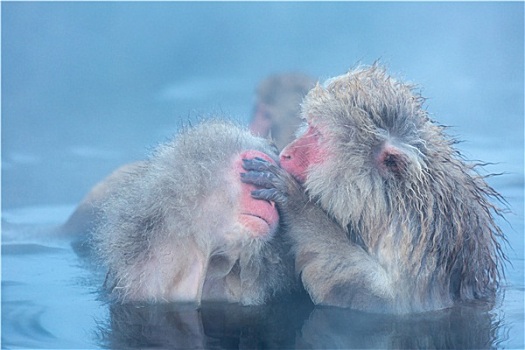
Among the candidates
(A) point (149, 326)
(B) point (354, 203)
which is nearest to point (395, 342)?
(B) point (354, 203)

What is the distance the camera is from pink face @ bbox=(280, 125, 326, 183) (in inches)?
115

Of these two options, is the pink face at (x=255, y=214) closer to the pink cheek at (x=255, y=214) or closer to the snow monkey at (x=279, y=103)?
the pink cheek at (x=255, y=214)

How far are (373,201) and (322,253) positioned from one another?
0.24 metres

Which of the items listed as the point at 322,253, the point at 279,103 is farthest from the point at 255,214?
the point at 279,103

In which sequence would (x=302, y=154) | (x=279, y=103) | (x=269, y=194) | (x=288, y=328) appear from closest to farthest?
(x=288, y=328) → (x=269, y=194) → (x=302, y=154) → (x=279, y=103)

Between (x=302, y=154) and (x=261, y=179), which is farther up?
(x=302, y=154)

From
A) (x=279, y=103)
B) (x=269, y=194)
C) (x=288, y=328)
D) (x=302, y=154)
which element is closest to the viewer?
(x=288, y=328)

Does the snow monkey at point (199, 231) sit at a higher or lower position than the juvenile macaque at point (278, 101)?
lower

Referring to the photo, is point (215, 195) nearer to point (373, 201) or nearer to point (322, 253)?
point (322, 253)

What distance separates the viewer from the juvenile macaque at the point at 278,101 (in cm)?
557

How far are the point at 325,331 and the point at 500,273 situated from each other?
0.94 meters

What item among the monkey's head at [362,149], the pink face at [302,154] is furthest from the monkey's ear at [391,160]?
the pink face at [302,154]

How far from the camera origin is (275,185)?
9.32 ft

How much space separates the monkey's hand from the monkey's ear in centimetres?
28
